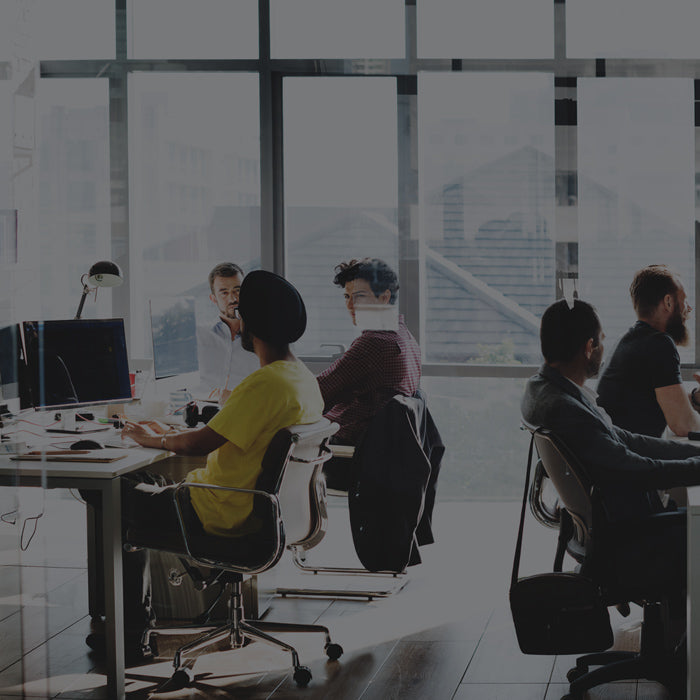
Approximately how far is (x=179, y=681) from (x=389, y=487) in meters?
1.00

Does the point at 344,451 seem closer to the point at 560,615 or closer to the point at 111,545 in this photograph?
the point at 111,545

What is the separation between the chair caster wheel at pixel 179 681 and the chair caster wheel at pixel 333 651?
456 millimetres

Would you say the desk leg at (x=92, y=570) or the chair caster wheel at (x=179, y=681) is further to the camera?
the desk leg at (x=92, y=570)

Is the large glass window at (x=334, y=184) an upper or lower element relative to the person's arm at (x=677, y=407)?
upper

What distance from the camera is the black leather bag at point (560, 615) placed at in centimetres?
243

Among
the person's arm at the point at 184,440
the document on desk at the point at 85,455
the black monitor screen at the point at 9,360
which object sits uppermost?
the black monitor screen at the point at 9,360

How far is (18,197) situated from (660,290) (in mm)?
2206

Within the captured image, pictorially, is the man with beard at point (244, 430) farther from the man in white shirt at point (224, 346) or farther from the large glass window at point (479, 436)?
the large glass window at point (479, 436)

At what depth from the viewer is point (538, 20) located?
5.18 metres

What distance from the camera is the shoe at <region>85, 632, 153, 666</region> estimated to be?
306cm

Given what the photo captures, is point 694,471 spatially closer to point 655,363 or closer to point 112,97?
point 655,363

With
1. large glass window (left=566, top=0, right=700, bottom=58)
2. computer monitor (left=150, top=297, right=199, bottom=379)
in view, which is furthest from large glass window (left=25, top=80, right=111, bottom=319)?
large glass window (left=566, top=0, right=700, bottom=58)

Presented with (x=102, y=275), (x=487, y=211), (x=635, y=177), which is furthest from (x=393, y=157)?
(x=102, y=275)

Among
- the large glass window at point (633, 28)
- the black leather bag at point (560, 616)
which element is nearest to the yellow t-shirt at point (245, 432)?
the black leather bag at point (560, 616)
